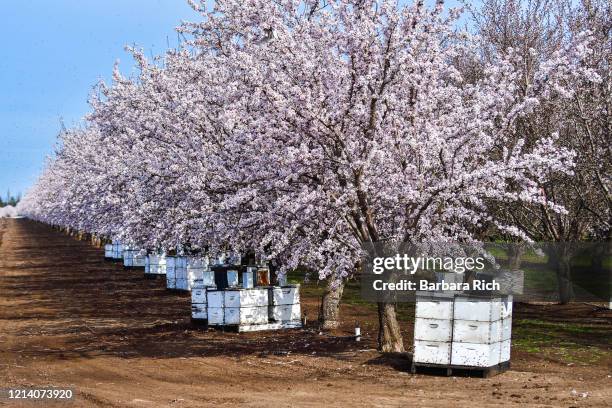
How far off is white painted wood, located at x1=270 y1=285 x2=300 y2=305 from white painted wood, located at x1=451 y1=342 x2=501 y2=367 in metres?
6.62

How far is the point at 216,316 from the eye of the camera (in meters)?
20.1

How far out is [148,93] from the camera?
26.5 metres

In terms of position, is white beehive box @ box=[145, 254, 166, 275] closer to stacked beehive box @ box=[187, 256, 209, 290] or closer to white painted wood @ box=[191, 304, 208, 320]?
stacked beehive box @ box=[187, 256, 209, 290]

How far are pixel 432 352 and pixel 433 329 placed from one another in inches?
14.9

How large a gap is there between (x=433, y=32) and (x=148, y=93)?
13.6m

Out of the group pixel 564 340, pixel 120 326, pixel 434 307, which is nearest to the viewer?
pixel 434 307

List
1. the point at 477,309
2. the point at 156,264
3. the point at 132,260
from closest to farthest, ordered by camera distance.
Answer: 1. the point at 477,309
2. the point at 156,264
3. the point at 132,260

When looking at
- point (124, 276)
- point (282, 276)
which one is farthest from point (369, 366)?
point (124, 276)

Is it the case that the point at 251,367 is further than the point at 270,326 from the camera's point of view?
No

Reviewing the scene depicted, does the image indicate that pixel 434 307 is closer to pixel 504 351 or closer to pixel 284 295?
pixel 504 351

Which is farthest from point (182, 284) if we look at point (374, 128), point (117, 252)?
point (117, 252)

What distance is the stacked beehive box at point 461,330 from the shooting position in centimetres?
1389

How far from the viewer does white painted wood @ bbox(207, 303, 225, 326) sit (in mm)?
20031

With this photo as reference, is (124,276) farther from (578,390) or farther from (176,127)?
(578,390)
